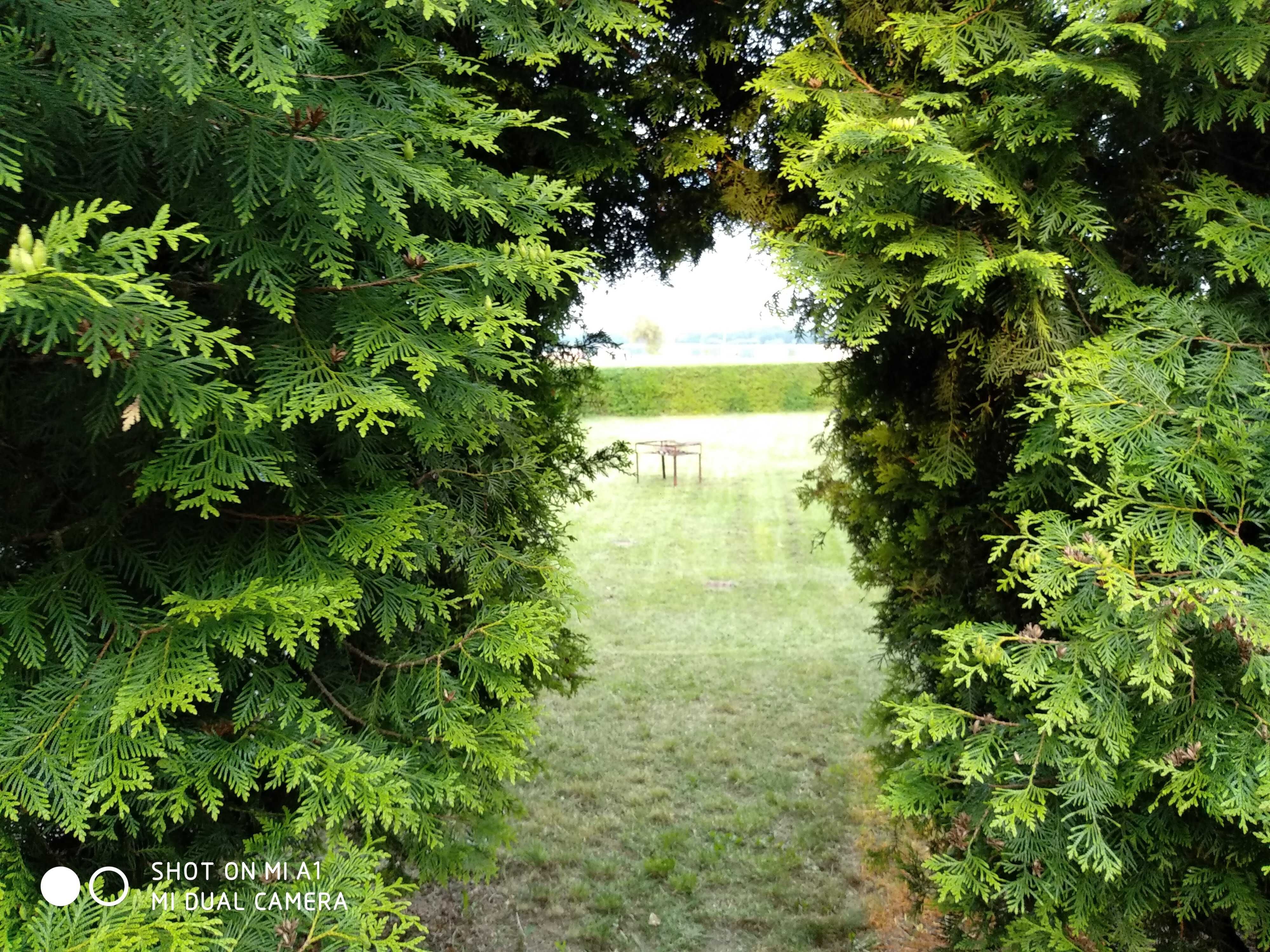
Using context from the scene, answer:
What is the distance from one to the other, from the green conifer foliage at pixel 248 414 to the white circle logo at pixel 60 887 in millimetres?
55

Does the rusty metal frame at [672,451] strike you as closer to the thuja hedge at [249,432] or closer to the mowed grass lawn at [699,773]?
the mowed grass lawn at [699,773]

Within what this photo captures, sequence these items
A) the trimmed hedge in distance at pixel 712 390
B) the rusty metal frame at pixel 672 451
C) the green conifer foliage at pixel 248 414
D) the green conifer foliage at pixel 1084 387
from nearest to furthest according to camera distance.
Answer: the green conifer foliage at pixel 248 414, the green conifer foliage at pixel 1084 387, the rusty metal frame at pixel 672 451, the trimmed hedge in distance at pixel 712 390

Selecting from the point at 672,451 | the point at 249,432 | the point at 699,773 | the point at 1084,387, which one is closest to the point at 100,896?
the point at 249,432

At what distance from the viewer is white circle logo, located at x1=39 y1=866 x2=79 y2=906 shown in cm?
159

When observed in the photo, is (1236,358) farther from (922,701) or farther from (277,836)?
(277,836)

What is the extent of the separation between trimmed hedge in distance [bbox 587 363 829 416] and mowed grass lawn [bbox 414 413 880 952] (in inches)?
312

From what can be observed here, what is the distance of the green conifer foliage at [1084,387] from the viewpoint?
196 cm

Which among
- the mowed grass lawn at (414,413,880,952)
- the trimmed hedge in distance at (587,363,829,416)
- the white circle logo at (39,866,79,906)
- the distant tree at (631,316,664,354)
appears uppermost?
the distant tree at (631,316,664,354)

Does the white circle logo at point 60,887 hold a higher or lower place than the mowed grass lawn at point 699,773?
higher

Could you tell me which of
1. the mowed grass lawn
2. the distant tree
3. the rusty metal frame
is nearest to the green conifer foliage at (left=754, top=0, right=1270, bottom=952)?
the mowed grass lawn

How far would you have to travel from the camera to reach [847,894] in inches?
150

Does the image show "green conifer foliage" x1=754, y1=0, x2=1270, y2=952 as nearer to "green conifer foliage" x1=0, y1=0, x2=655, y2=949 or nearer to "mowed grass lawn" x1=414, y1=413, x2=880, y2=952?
"green conifer foliage" x1=0, y1=0, x2=655, y2=949

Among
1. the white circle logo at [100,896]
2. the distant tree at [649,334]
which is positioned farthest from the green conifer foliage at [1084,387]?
A: the distant tree at [649,334]

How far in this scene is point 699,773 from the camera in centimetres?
486
